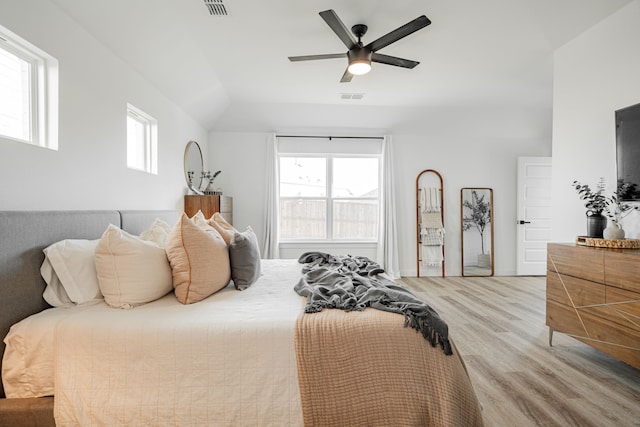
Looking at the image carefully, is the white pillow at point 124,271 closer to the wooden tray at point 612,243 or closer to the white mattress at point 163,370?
the white mattress at point 163,370

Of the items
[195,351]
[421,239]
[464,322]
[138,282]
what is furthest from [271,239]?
[195,351]

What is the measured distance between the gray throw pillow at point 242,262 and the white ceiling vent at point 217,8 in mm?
1757

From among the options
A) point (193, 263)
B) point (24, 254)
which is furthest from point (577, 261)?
point (24, 254)

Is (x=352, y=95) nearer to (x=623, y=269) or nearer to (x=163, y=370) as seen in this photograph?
(x=623, y=269)

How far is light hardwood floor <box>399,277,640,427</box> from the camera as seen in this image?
1.79 meters

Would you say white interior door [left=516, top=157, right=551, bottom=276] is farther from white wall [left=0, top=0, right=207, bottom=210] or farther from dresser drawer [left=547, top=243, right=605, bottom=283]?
white wall [left=0, top=0, right=207, bottom=210]

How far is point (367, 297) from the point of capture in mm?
1682

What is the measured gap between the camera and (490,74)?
12.6ft

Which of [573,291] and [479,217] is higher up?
[479,217]

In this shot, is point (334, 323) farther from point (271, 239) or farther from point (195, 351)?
point (271, 239)

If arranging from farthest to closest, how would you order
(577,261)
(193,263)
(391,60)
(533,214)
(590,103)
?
(533,214) → (590,103) → (391,60) → (577,261) → (193,263)

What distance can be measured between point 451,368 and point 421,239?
13.9 ft

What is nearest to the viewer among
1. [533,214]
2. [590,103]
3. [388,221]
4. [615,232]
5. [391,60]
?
[615,232]

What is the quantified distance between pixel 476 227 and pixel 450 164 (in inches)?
45.6
